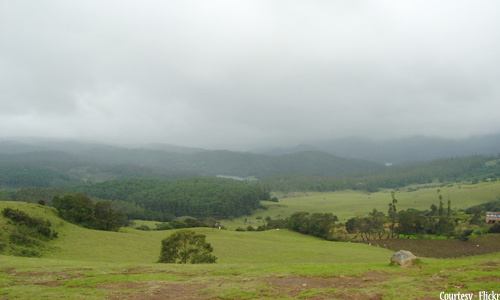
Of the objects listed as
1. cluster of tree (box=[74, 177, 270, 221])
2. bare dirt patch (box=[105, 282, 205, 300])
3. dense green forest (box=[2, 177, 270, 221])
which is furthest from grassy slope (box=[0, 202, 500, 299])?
cluster of tree (box=[74, 177, 270, 221])

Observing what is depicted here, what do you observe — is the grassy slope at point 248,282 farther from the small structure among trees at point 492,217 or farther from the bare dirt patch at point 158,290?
the small structure among trees at point 492,217

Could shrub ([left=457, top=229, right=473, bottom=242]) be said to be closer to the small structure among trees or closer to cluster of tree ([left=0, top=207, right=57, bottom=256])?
A: the small structure among trees

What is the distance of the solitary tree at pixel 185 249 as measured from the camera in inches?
1391

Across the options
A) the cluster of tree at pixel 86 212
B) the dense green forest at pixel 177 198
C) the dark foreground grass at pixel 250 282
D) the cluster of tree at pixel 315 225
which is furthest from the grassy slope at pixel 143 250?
the dense green forest at pixel 177 198

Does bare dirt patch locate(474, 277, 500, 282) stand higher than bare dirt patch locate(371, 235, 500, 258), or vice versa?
bare dirt patch locate(474, 277, 500, 282)

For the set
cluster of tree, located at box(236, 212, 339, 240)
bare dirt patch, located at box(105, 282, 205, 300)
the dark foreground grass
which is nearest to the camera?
the dark foreground grass

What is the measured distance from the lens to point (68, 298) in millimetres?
14625

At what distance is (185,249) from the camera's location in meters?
36.0

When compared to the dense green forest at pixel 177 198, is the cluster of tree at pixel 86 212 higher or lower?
higher

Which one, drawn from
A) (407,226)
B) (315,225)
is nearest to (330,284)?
(315,225)

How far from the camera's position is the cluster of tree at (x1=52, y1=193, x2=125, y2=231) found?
203 feet

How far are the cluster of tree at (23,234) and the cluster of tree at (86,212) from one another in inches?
634

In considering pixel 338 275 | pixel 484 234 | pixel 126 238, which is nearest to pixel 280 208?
pixel 484 234

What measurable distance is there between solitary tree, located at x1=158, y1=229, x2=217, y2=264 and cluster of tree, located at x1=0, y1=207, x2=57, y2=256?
17296 mm
